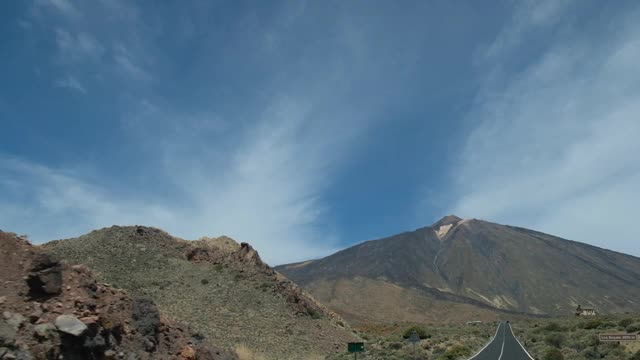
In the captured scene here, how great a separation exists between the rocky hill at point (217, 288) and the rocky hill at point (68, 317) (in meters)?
14.7

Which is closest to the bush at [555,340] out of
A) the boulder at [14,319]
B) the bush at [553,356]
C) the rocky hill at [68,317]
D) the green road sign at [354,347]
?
the bush at [553,356]

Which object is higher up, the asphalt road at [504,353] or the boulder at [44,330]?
the boulder at [44,330]

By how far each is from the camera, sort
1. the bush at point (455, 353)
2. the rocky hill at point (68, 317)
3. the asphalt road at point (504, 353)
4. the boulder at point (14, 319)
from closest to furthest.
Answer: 1. the boulder at point (14, 319)
2. the rocky hill at point (68, 317)
3. the asphalt road at point (504, 353)
4. the bush at point (455, 353)

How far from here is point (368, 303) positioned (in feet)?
543

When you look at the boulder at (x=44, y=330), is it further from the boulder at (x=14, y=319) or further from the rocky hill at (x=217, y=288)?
the rocky hill at (x=217, y=288)

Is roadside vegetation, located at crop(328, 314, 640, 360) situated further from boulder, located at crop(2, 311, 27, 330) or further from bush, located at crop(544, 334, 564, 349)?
boulder, located at crop(2, 311, 27, 330)

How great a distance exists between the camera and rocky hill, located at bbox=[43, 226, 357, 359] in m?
42.2

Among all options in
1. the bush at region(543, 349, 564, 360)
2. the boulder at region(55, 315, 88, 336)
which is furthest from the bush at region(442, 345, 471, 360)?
the boulder at region(55, 315, 88, 336)

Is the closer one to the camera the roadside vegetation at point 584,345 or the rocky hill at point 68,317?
the rocky hill at point 68,317

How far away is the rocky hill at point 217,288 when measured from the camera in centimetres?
4222

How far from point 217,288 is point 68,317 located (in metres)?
34.2

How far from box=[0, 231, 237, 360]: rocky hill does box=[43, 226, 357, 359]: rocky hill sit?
1470cm

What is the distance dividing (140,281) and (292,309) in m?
14.4

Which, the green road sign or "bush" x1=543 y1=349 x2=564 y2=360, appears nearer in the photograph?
the green road sign
